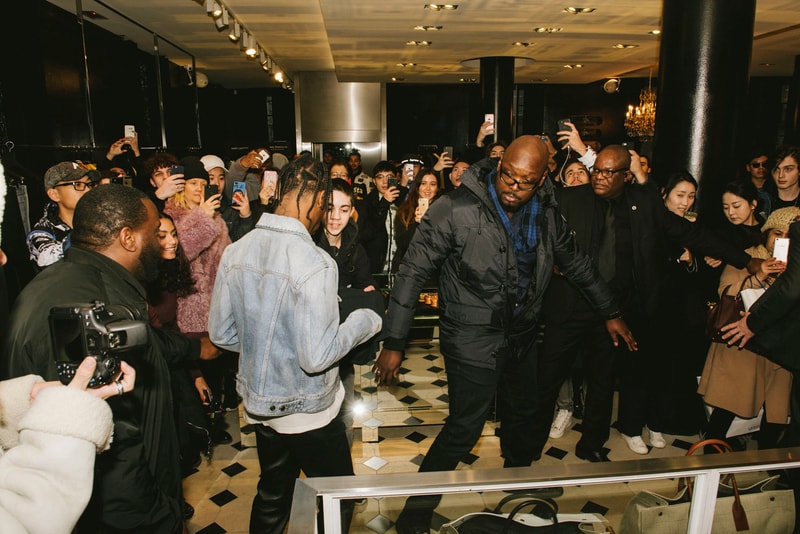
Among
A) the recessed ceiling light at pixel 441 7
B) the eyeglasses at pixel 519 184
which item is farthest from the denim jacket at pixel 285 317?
the recessed ceiling light at pixel 441 7

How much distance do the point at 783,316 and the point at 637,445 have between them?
1.39 metres

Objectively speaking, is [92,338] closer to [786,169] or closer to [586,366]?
[586,366]

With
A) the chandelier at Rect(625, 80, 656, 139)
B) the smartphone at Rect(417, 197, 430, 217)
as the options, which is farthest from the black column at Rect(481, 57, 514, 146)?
the smartphone at Rect(417, 197, 430, 217)

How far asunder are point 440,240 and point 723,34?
3109 mm

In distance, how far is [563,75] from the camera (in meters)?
12.4

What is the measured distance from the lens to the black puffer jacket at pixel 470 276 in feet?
7.98

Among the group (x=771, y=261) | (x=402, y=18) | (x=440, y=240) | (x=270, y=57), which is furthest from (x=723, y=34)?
(x=270, y=57)

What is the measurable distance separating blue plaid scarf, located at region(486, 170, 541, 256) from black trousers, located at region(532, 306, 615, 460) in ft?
2.56

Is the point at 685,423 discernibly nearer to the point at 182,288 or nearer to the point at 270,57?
the point at 182,288

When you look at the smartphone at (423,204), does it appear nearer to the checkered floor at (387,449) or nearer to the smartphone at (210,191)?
the checkered floor at (387,449)

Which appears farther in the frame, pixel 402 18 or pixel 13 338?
pixel 402 18

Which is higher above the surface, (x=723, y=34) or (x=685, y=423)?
(x=723, y=34)

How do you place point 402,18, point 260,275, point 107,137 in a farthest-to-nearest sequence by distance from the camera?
point 107,137
point 402,18
point 260,275

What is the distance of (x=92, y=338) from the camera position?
101 cm
